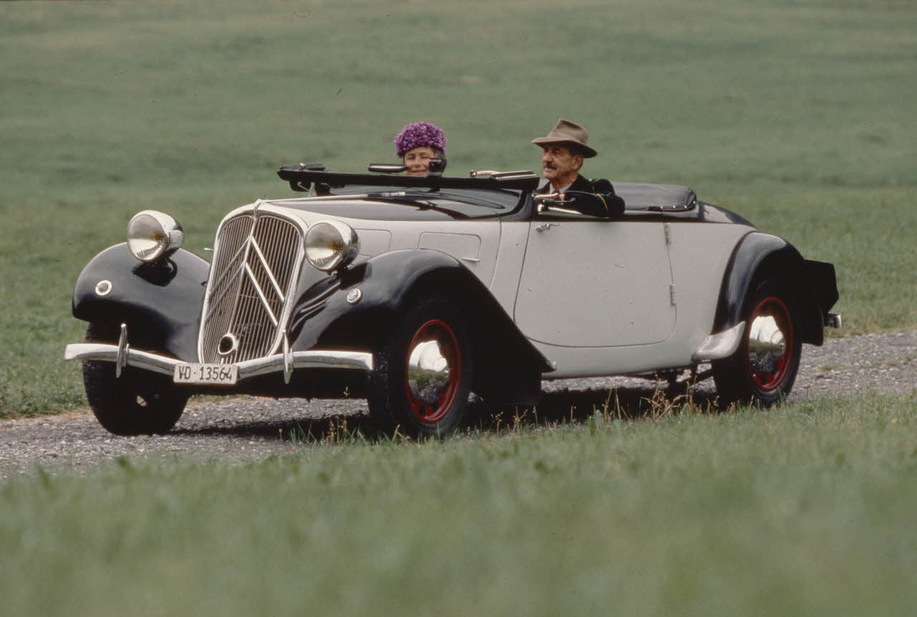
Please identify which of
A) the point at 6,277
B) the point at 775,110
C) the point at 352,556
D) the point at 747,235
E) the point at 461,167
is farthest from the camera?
the point at 775,110

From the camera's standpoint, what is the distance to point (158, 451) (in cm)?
673

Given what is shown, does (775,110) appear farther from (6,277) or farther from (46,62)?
(6,277)

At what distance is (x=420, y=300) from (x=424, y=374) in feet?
1.16

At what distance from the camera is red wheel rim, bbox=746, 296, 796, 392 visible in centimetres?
891

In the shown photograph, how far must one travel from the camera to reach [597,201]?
7984mm

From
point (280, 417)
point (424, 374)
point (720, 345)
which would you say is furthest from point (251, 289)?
point (720, 345)

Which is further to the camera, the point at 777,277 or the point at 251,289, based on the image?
the point at 777,277

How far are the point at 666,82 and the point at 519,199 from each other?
1695 inches

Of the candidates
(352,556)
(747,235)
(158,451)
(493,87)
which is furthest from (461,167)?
(352,556)

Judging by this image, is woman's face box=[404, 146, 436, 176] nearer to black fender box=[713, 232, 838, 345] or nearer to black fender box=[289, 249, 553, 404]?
black fender box=[713, 232, 838, 345]

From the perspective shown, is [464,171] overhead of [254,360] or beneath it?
overhead

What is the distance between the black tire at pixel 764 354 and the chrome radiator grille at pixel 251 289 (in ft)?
9.65

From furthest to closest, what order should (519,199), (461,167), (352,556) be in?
(461,167) < (519,199) < (352,556)

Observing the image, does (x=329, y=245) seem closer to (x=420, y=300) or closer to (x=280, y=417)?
(x=420, y=300)
